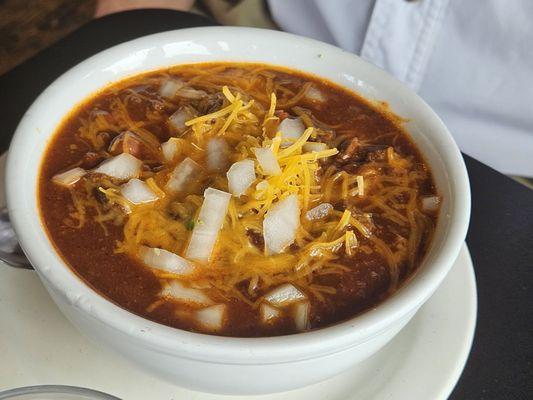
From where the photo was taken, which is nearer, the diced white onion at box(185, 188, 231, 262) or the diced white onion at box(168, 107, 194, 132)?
the diced white onion at box(185, 188, 231, 262)

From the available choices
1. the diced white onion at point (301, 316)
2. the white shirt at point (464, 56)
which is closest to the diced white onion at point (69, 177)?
the diced white onion at point (301, 316)

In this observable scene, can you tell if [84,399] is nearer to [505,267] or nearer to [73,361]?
[73,361]

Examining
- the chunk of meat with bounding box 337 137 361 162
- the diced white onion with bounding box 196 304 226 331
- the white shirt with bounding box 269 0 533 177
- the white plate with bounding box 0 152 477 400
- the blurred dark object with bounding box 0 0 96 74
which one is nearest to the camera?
the diced white onion with bounding box 196 304 226 331

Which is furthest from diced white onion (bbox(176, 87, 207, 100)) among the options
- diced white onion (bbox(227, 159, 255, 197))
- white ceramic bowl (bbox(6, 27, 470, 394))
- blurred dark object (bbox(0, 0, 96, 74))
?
blurred dark object (bbox(0, 0, 96, 74))

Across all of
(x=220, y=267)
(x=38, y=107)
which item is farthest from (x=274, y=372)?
(x=38, y=107)

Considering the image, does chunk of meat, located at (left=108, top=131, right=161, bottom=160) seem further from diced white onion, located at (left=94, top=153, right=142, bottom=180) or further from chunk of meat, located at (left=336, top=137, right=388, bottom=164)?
chunk of meat, located at (left=336, top=137, right=388, bottom=164)

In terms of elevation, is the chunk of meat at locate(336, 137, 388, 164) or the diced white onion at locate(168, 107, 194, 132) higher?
the chunk of meat at locate(336, 137, 388, 164)

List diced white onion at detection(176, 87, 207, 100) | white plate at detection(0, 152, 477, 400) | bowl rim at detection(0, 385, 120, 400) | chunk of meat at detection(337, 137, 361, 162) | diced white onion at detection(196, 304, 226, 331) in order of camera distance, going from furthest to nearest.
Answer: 1. diced white onion at detection(176, 87, 207, 100)
2. chunk of meat at detection(337, 137, 361, 162)
3. white plate at detection(0, 152, 477, 400)
4. diced white onion at detection(196, 304, 226, 331)
5. bowl rim at detection(0, 385, 120, 400)
